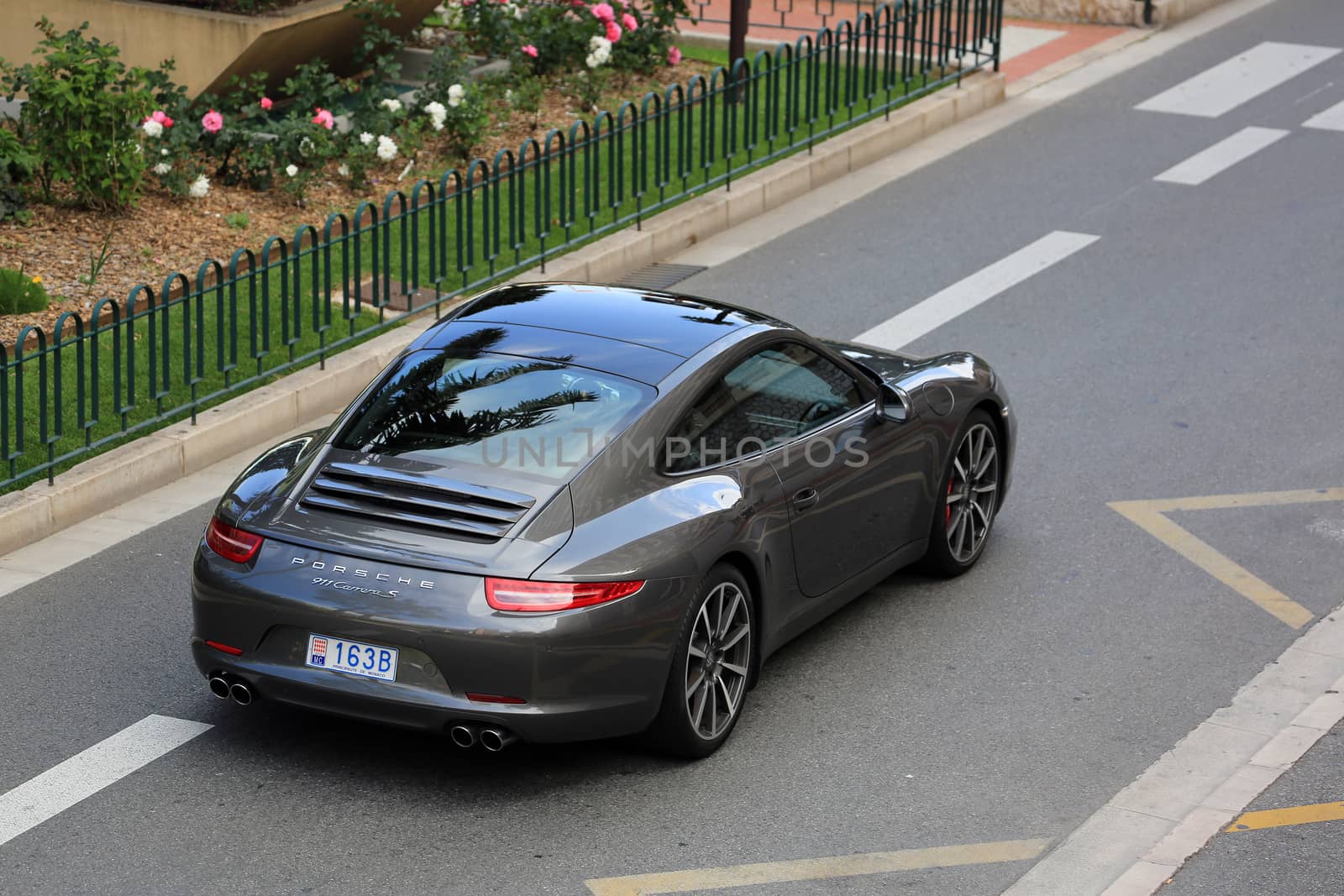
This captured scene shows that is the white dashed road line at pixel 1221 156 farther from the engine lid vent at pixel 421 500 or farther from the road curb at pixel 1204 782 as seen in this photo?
the engine lid vent at pixel 421 500

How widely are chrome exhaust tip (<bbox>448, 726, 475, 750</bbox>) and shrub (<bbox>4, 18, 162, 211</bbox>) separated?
7565mm

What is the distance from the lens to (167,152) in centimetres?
1327

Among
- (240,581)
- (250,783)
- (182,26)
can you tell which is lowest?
(250,783)

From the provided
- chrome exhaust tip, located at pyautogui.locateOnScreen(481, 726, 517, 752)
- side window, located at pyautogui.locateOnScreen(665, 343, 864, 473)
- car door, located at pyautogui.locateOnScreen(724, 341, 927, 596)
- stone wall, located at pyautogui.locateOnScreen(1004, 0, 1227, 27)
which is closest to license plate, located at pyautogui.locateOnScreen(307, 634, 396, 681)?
chrome exhaust tip, located at pyautogui.locateOnScreen(481, 726, 517, 752)

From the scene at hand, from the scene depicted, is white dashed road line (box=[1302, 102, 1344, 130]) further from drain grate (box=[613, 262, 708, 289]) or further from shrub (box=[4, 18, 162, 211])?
shrub (box=[4, 18, 162, 211])

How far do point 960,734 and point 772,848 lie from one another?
1.17 meters

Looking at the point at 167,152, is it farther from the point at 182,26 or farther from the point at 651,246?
the point at 651,246

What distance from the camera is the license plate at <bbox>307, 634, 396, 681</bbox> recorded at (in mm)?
6207

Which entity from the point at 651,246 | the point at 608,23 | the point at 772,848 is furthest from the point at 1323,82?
the point at 772,848

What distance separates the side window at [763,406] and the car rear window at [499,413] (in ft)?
0.79

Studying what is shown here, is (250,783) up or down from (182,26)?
down

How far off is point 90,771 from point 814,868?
8.58 feet

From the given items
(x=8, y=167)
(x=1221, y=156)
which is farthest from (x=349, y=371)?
(x=1221, y=156)

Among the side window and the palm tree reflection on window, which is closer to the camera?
the palm tree reflection on window
